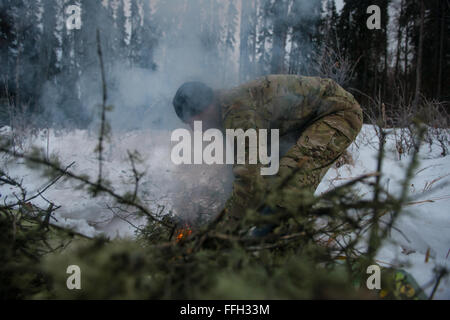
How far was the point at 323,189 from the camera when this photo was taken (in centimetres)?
288

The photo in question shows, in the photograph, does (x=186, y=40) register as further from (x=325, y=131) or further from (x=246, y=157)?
(x=246, y=157)

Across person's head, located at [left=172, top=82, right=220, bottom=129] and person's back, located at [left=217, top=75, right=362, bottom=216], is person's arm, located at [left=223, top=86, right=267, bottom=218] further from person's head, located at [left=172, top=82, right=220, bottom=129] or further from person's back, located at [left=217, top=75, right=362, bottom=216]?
person's head, located at [left=172, top=82, right=220, bottom=129]

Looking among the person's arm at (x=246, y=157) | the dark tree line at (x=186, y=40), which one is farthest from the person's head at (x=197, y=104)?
the dark tree line at (x=186, y=40)

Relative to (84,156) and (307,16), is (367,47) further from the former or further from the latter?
(84,156)

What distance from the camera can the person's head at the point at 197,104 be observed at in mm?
2045

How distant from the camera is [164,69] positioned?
5184 mm

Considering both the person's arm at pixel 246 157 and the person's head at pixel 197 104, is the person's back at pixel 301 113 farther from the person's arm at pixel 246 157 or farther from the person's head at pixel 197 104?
the person's head at pixel 197 104

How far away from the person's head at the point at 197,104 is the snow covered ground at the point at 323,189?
28.3 inches

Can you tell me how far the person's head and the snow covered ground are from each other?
718 mm

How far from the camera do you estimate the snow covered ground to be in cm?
126

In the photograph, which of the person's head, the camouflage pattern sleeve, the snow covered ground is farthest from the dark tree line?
the person's head

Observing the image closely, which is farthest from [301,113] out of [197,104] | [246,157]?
[197,104]

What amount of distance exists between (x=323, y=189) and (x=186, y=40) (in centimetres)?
449

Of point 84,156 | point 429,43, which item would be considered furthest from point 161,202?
point 429,43
